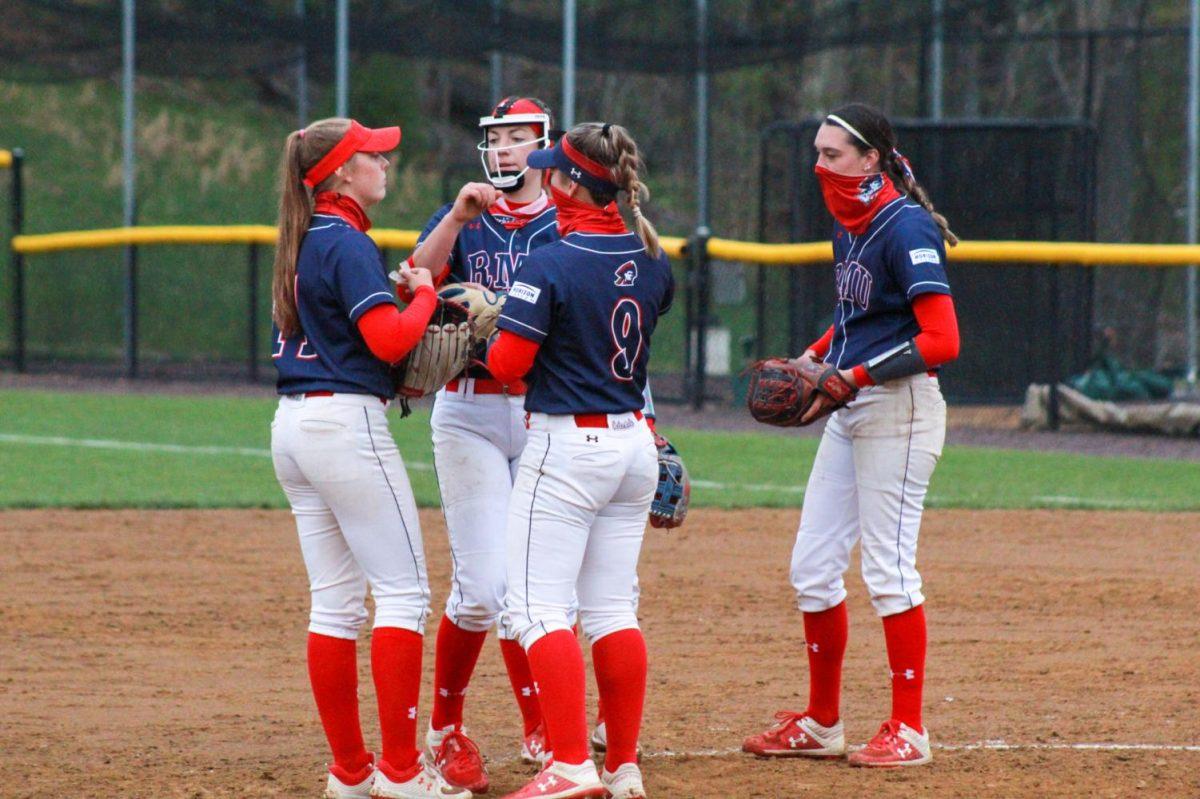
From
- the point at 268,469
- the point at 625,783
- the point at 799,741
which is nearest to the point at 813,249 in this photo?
the point at 268,469

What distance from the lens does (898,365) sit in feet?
14.7

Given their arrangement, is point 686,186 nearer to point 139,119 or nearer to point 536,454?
point 139,119

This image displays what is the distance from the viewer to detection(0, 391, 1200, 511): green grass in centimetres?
958

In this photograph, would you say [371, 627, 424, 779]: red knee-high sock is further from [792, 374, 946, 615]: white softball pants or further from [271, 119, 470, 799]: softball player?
[792, 374, 946, 615]: white softball pants

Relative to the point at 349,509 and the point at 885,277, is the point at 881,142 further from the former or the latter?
the point at 349,509

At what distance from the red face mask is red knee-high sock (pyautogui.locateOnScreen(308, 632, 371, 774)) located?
1775 mm

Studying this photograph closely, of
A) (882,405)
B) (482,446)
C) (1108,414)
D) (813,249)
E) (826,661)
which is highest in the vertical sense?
(813,249)

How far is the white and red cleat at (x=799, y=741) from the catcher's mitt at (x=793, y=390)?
2.87 feet

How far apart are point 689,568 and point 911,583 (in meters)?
3.18

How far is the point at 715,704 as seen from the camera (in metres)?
5.44

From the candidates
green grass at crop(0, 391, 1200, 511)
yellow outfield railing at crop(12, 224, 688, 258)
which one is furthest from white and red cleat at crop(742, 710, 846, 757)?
yellow outfield railing at crop(12, 224, 688, 258)

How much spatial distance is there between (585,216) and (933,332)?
103 cm

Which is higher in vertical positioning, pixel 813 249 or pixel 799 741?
pixel 813 249

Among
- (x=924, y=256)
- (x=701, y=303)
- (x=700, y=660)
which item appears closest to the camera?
(x=924, y=256)
